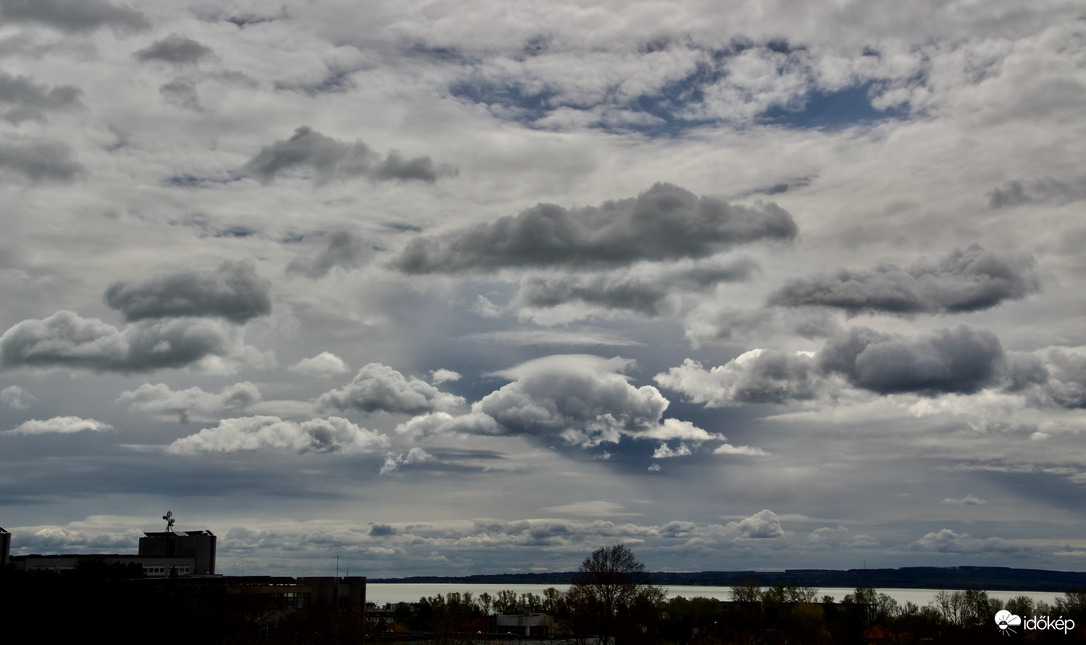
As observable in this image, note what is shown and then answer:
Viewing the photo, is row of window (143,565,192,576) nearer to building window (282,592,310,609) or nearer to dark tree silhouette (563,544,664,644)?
building window (282,592,310,609)

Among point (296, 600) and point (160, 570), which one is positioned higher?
point (160, 570)

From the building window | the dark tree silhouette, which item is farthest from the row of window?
the dark tree silhouette

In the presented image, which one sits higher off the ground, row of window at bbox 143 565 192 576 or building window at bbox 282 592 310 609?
row of window at bbox 143 565 192 576

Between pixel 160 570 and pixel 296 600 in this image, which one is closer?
pixel 296 600

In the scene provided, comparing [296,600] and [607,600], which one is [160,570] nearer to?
[296,600]

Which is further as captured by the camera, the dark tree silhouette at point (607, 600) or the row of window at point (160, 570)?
the row of window at point (160, 570)

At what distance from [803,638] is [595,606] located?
5011 cm

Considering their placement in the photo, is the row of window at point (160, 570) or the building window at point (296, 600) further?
the row of window at point (160, 570)

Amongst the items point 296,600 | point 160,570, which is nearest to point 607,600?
point 296,600

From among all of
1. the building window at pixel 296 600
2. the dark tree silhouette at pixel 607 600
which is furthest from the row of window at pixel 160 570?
the dark tree silhouette at pixel 607 600

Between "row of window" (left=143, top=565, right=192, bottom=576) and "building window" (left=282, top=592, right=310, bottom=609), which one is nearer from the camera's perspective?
"building window" (left=282, top=592, right=310, bottom=609)

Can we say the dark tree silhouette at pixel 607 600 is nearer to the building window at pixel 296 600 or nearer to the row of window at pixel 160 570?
the building window at pixel 296 600

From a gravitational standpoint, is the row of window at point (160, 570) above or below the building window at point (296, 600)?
above

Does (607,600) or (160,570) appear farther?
(160,570)
